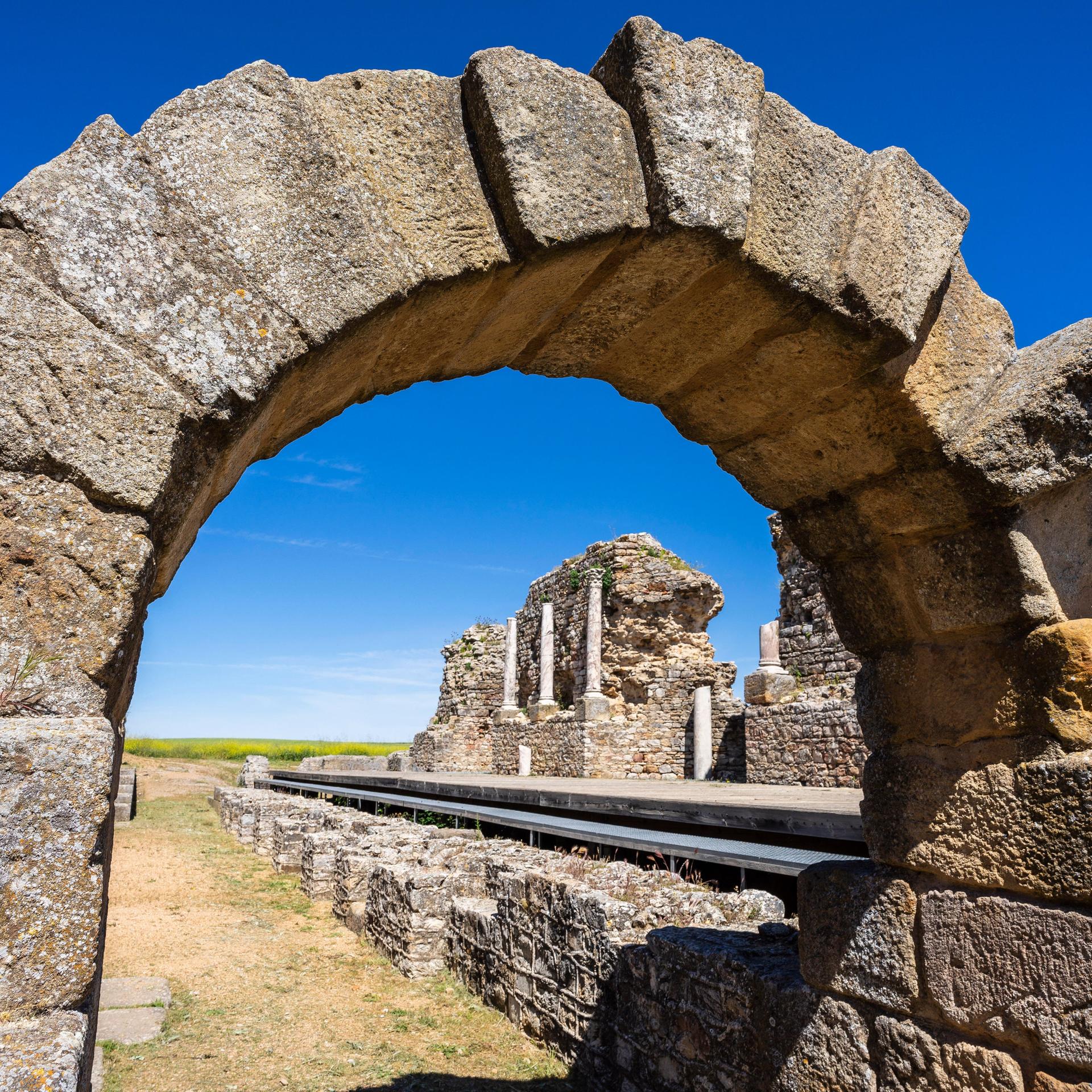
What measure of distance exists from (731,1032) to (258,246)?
3222mm

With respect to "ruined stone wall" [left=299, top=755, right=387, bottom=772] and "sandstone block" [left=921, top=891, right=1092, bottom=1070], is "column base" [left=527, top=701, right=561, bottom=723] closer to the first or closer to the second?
"ruined stone wall" [left=299, top=755, right=387, bottom=772]

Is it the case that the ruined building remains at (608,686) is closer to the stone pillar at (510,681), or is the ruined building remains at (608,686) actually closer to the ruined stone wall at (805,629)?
the stone pillar at (510,681)

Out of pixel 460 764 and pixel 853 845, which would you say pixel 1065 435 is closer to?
pixel 853 845

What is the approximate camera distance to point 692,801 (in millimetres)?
7305

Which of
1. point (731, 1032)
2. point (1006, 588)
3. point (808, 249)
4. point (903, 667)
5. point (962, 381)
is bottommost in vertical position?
point (731, 1032)

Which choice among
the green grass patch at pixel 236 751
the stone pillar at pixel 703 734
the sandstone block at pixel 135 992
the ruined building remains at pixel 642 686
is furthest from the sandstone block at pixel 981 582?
the green grass patch at pixel 236 751

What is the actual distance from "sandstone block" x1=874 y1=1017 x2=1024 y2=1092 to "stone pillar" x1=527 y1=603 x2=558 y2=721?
18267 millimetres

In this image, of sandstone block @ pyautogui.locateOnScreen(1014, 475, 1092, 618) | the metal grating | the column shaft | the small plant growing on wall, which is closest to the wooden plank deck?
the metal grating

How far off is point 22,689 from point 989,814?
2725 millimetres

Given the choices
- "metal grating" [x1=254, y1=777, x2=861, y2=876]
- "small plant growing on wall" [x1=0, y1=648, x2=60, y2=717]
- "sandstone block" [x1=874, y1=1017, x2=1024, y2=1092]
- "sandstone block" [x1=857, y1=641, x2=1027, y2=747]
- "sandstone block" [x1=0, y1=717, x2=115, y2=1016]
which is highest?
"sandstone block" [x1=857, y1=641, x2=1027, y2=747]

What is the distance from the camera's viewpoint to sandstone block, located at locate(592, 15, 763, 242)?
7.89 ft

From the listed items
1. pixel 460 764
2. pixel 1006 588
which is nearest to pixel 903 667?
pixel 1006 588

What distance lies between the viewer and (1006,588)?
2877 mm

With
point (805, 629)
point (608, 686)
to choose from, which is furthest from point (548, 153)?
point (608, 686)
